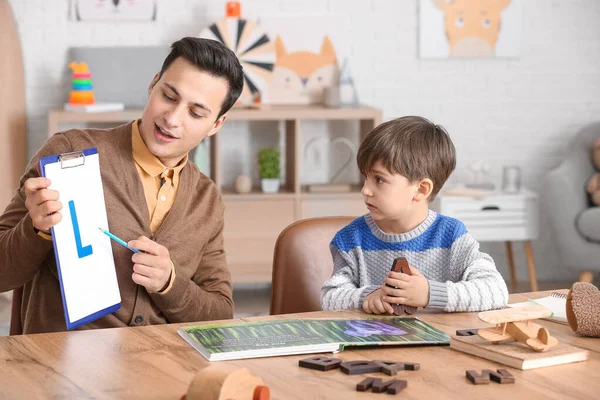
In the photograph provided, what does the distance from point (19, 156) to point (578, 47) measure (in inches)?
121

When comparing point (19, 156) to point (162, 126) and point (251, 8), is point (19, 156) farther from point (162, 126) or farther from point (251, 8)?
point (162, 126)

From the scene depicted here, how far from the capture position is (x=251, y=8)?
15.9 feet

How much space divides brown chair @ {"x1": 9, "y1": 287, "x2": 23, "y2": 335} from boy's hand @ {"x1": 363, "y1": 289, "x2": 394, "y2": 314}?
78 centimetres

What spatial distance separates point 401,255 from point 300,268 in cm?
27

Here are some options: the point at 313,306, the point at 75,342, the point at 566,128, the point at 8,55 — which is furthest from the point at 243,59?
the point at 75,342

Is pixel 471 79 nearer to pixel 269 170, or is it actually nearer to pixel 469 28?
pixel 469 28

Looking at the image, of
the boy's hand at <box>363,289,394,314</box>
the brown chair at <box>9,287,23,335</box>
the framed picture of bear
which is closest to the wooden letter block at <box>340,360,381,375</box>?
the boy's hand at <box>363,289,394,314</box>

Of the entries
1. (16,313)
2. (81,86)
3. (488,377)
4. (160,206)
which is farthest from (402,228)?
(81,86)

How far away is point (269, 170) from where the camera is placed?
15.2 feet

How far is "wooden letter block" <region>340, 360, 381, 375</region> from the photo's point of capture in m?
1.34

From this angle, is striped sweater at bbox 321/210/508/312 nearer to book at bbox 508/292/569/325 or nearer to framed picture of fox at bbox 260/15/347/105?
book at bbox 508/292/569/325

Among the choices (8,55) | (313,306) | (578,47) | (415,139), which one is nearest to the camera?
(415,139)

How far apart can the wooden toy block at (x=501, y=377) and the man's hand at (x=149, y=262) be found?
0.69m

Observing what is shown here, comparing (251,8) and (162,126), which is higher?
(251,8)
